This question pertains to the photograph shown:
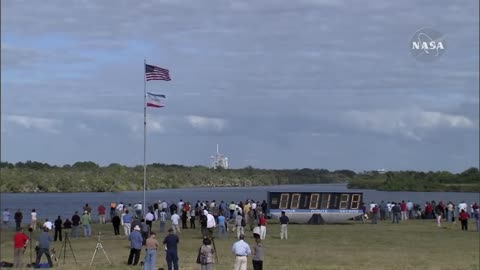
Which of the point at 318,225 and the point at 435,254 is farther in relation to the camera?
the point at 318,225

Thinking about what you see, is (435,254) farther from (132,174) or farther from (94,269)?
(132,174)

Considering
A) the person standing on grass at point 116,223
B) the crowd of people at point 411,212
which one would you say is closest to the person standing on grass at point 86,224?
the person standing on grass at point 116,223

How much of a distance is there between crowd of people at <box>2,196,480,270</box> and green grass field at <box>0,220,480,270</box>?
68 cm

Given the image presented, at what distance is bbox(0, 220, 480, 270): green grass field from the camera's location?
27.9 metres

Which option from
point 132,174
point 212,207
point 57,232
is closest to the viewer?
point 57,232

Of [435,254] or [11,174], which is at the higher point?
[11,174]

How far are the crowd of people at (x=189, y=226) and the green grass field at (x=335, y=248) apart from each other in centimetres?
68

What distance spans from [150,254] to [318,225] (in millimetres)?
25919

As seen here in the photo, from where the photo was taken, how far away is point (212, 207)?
52.9 m

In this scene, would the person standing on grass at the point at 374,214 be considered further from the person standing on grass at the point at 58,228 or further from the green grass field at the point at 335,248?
the person standing on grass at the point at 58,228

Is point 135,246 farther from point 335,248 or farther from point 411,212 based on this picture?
point 411,212

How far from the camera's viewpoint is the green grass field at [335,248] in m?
27.9

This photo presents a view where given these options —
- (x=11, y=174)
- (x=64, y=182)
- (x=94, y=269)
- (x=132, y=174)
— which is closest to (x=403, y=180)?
(x=132, y=174)

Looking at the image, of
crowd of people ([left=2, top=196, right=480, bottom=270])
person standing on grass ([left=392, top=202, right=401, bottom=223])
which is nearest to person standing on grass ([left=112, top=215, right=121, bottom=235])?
crowd of people ([left=2, top=196, right=480, bottom=270])
